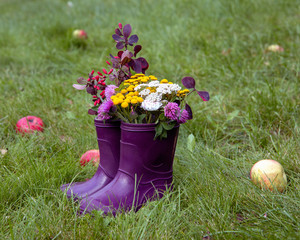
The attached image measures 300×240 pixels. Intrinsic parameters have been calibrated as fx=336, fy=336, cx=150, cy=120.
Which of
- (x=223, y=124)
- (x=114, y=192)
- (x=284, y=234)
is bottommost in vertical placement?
(x=223, y=124)

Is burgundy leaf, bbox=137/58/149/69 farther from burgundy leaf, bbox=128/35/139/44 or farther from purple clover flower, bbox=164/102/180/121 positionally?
purple clover flower, bbox=164/102/180/121

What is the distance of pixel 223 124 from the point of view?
230 cm

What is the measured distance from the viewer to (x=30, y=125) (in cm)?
235

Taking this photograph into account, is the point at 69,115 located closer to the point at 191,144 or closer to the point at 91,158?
the point at 91,158

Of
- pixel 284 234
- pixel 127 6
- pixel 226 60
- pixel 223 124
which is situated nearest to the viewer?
pixel 284 234

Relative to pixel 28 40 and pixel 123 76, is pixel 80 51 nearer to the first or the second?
pixel 28 40

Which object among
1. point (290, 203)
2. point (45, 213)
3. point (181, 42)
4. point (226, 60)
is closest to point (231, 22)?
point (181, 42)

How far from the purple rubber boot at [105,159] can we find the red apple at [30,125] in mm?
810

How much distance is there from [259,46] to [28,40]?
3014 mm

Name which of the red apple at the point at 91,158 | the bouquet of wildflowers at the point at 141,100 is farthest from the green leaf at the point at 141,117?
the red apple at the point at 91,158

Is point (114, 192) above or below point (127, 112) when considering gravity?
below

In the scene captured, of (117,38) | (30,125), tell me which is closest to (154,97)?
(117,38)

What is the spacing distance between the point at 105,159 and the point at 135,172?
0.72 feet

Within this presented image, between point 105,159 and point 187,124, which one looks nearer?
point 105,159
